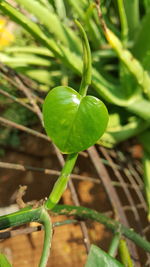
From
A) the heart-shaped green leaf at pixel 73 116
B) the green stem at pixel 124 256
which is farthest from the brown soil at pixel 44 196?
the heart-shaped green leaf at pixel 73 116

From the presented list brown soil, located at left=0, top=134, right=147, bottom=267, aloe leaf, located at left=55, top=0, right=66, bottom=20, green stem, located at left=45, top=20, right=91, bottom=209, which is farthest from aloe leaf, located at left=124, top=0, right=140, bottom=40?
green stem, located at left=45, top=20, right=91, bottom=209

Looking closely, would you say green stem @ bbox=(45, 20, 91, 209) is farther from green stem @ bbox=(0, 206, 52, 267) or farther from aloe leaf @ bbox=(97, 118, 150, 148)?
aloe leaf @ bbox=(97, 118, 150, 148)

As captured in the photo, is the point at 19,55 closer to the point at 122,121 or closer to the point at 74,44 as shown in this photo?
the point at 74,44

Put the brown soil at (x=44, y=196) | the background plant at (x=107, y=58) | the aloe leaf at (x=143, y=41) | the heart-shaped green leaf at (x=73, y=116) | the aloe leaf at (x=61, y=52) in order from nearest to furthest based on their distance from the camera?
the heart-shaped green leaf at (x=73, y=116) < the aloe leaf at (x=61, y=52) < the background plant at (x=107, y=58) < the aloe leaf at (x=143, y=41) < the brown soil at (x=44, y=196)

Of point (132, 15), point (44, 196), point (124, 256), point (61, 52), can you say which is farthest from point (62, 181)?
point (44, 196)

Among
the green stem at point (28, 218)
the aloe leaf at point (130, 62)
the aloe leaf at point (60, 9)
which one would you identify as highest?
the aloe leaf at point (60, 9)

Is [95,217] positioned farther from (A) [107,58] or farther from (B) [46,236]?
(A) [107,58]

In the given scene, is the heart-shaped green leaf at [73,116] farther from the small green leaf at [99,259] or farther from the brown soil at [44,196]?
the brown soil at [44,196]
